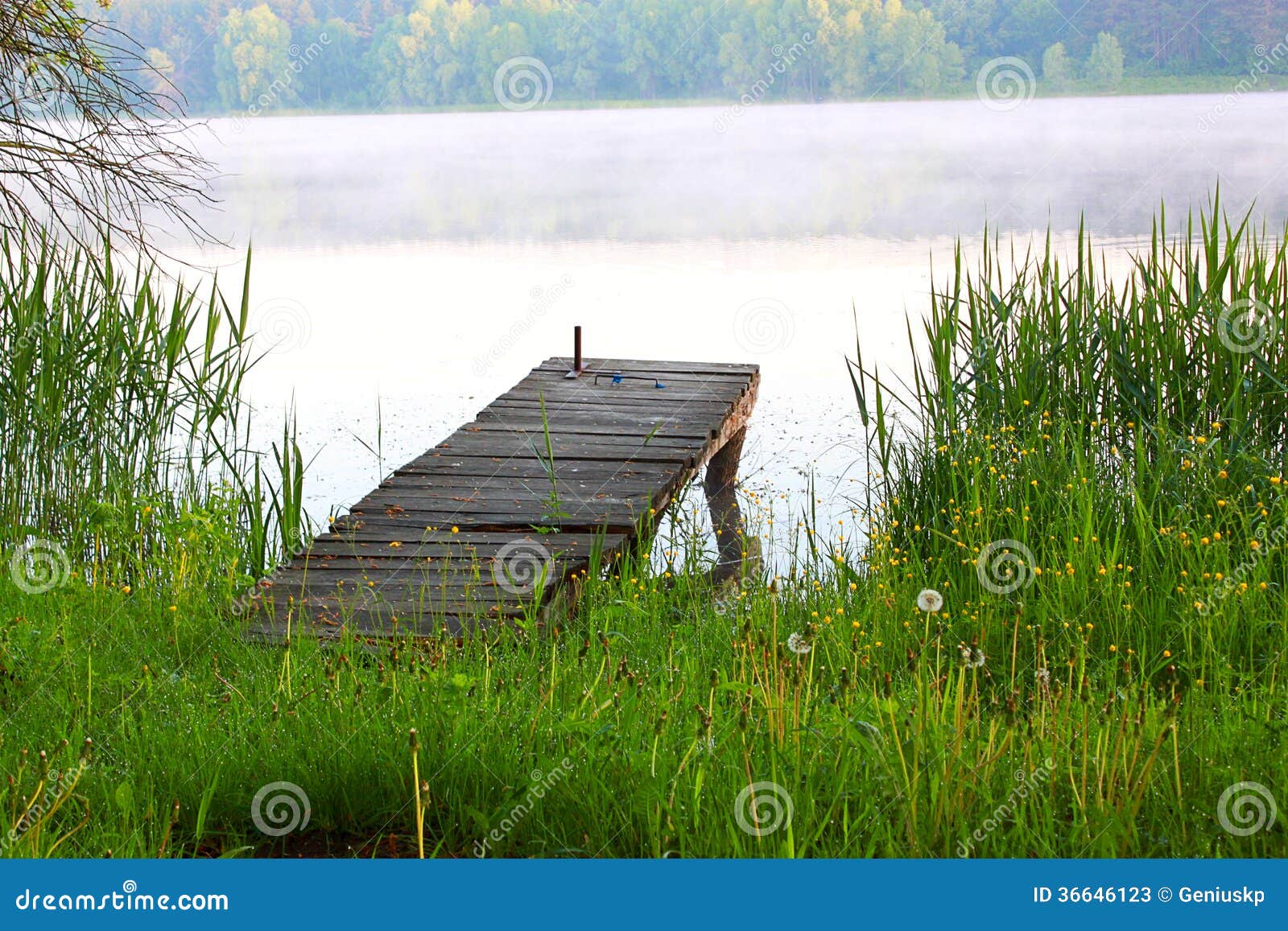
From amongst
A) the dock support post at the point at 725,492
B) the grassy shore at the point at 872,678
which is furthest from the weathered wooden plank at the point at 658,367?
the grassy shore at the point at 872,678

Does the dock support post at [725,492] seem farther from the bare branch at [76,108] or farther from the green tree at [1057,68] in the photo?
the green tree at [1057,68]

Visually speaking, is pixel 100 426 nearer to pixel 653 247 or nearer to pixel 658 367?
pixel 658 367

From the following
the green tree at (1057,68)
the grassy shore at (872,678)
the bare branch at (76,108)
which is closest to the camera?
the grassy shore at (872,678)

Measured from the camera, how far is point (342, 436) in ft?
29.5

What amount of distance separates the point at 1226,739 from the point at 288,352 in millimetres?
9863

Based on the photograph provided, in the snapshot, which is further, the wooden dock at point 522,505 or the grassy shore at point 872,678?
the wooden dock at point 522,505

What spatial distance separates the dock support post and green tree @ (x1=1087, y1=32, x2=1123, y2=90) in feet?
116

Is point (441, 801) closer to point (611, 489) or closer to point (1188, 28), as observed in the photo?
point (611, 489)

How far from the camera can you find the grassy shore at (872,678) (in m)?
2.65

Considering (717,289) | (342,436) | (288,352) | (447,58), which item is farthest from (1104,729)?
(447,58)

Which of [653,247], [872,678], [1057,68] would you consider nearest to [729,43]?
[1057,68]

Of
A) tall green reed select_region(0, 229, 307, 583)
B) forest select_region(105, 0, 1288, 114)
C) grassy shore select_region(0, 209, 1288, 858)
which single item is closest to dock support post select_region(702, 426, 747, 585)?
grassy shore select_region(0, 209, 1288, 858)

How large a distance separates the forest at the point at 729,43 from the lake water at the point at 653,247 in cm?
364

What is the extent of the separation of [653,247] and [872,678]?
1328cm
